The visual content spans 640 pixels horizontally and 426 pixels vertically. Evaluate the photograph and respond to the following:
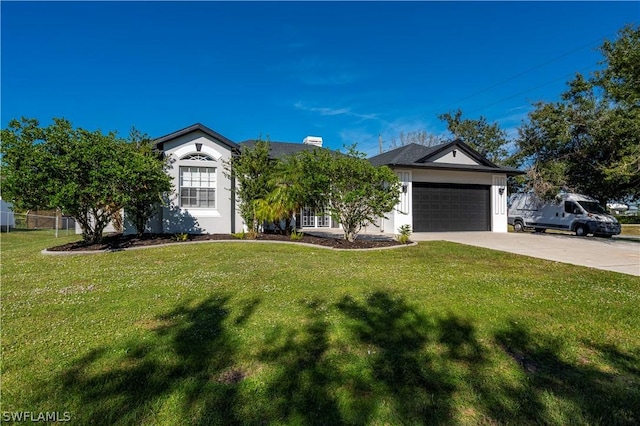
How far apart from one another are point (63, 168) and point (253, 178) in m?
5.75

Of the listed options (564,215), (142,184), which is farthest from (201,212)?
(564,215)

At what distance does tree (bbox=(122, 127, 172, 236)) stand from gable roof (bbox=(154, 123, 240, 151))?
1.87ft

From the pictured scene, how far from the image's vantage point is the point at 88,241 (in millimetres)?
10250

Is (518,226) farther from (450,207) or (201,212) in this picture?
(201,212)

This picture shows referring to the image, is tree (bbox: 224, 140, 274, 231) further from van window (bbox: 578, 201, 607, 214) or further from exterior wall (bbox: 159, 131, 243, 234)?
van window (bbox: 578, 201, 607, 214)

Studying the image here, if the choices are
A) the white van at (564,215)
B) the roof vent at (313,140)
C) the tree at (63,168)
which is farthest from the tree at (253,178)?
the white van at (564,215)

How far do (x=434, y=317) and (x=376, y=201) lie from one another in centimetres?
657

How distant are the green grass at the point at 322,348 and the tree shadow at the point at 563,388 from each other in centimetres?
1

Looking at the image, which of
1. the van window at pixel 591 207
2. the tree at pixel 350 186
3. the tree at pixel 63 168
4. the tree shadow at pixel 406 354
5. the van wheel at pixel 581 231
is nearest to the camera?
the tree shadow at pixel 406 354

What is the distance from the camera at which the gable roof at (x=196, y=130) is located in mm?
12914

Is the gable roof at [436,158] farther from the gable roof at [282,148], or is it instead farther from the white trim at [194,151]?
the white trim at [194,151]

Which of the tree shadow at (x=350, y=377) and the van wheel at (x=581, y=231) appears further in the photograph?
the van wheel at (x=581, y=231)

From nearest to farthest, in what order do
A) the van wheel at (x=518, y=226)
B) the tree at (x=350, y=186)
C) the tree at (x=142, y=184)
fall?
the tree at (x=142, y=184)
the tree at (x=350, y=186)
the van wheel at (x=518, y=226)

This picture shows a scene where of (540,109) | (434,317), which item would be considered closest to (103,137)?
(434,317)
